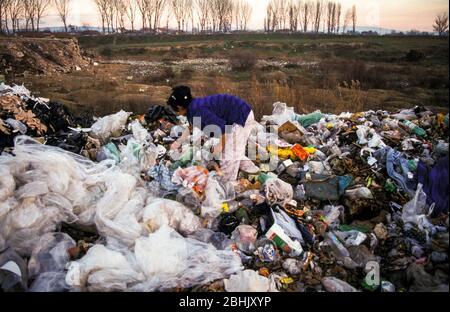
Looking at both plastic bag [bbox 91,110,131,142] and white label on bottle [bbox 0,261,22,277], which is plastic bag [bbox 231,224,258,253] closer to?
white label on bottle [bbox 0,261,22,277]

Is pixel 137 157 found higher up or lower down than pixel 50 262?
higher up

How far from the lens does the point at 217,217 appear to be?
299 centimetres

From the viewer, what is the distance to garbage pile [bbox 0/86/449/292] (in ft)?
7.56

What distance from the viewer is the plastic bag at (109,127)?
13.6 feet

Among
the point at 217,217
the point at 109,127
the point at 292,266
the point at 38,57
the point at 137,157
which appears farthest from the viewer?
the point at 38,57

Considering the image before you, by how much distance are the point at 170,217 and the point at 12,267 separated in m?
1.13

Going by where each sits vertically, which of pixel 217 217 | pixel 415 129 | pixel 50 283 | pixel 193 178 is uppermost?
Answer: pixel 415 129

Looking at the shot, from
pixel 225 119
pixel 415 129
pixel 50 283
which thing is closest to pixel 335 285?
pixel 225 119

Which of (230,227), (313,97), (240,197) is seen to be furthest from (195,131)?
(313,97)

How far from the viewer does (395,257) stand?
2.57m

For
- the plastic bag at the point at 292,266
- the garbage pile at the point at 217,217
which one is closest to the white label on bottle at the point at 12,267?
the garbage pile at the point at 217,217

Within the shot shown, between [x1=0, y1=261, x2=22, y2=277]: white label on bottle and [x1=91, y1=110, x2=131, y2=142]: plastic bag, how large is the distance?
6.87 feet

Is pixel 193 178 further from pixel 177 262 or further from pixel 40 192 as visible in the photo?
pixel 40 192
